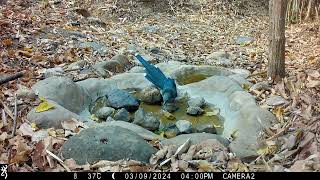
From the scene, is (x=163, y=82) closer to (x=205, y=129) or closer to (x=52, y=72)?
(x=205, y=129)

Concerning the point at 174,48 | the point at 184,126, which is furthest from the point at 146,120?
the point at 174,48

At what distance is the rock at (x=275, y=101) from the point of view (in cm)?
509

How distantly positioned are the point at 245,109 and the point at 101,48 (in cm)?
295

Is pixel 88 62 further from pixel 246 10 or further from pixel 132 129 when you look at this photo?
pixel 246 10

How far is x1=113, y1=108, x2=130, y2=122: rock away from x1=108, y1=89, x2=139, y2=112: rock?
0.13 metres

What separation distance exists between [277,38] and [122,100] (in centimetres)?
202

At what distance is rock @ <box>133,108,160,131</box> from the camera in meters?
5.01

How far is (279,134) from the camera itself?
431cm

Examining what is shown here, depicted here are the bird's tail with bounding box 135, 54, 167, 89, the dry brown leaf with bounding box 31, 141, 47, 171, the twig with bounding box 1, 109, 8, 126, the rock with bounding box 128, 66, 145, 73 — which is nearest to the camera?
the dry brown leaf with bounding box 31, 141, 47, 171

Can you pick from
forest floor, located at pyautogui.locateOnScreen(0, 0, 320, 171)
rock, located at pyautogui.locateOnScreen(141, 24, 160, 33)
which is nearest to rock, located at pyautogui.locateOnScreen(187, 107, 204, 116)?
forest floor, located at pyautogui.locateOnScreen(0, 0, 320, 171)

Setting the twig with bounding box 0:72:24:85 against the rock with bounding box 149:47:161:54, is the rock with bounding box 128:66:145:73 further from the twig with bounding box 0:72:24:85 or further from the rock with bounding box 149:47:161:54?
the twig with bounding box 0:72:24:85

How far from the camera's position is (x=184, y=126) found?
16.4 feet

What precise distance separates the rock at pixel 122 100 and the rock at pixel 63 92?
1.03 ft

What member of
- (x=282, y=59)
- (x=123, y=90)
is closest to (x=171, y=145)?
(x=123, y=90)
